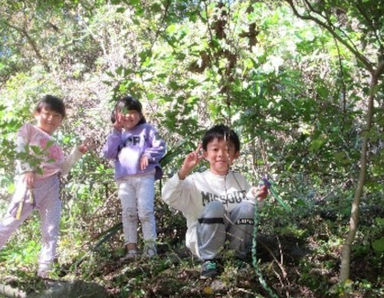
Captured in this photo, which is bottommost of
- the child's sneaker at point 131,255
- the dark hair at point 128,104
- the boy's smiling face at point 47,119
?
the child's sneaker at point 131,255

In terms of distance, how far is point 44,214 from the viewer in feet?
12.7

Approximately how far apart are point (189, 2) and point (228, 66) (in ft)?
1.42

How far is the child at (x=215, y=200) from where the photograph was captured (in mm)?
3129

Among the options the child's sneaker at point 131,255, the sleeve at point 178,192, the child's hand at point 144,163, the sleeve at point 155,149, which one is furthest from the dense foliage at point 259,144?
the sleeve at point 178,192

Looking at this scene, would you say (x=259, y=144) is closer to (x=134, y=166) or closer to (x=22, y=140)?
(x=134, y=166)

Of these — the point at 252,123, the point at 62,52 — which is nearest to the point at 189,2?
the point at 252,123

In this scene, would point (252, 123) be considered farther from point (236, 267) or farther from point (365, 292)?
point (365, 292)

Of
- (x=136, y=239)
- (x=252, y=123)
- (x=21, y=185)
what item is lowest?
(x=136, y=239)

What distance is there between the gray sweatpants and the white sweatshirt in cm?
11

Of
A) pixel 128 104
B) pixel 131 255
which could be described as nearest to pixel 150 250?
pixel 131 255

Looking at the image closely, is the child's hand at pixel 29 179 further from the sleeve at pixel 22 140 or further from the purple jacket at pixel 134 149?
the purple jacket at pixel 134 149

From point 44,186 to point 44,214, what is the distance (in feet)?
0.71

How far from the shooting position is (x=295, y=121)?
3838mm

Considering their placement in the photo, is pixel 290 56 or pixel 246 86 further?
pixel 290 56
